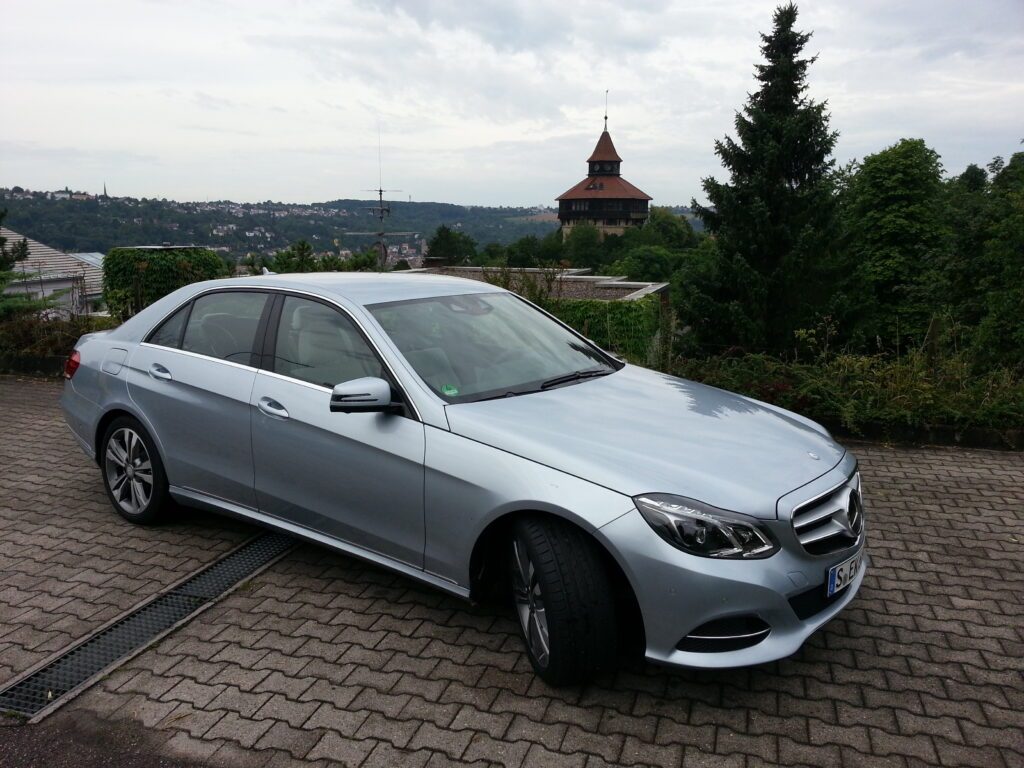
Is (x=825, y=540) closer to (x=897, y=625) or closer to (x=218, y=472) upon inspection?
(x=897, y=625)

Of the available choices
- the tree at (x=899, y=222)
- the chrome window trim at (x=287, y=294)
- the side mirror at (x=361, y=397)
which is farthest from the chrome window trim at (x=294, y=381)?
the tree at (x=899, y=222)

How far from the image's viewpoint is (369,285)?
14.1ft

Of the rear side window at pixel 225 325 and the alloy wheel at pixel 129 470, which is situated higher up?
the rear side window at pixel 225 325

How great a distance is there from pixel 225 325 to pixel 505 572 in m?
2.15

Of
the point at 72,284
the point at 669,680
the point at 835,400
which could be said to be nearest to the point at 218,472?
the point at 669,680

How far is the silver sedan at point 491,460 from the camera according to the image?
283 centimetres

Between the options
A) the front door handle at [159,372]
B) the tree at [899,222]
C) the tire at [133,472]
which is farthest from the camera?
the tree at [899,222]

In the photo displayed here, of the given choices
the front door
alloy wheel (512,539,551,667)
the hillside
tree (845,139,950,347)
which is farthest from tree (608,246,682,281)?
alloy wheel (512,539,551,667)

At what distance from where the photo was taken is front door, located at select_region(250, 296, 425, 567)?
344 centimetres

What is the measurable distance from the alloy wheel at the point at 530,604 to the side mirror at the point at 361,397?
0.83m

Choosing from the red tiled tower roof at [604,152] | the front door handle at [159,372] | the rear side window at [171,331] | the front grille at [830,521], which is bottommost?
the front grille at [830,521]

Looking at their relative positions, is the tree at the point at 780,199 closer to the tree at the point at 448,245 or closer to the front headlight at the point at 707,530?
the front headlight at the point at 707,530

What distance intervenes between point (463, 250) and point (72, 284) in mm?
92791

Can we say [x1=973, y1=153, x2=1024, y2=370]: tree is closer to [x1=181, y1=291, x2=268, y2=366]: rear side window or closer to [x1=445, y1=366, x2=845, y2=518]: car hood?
[x1=445, y1=366, x2=845, y2=518]: car hood
